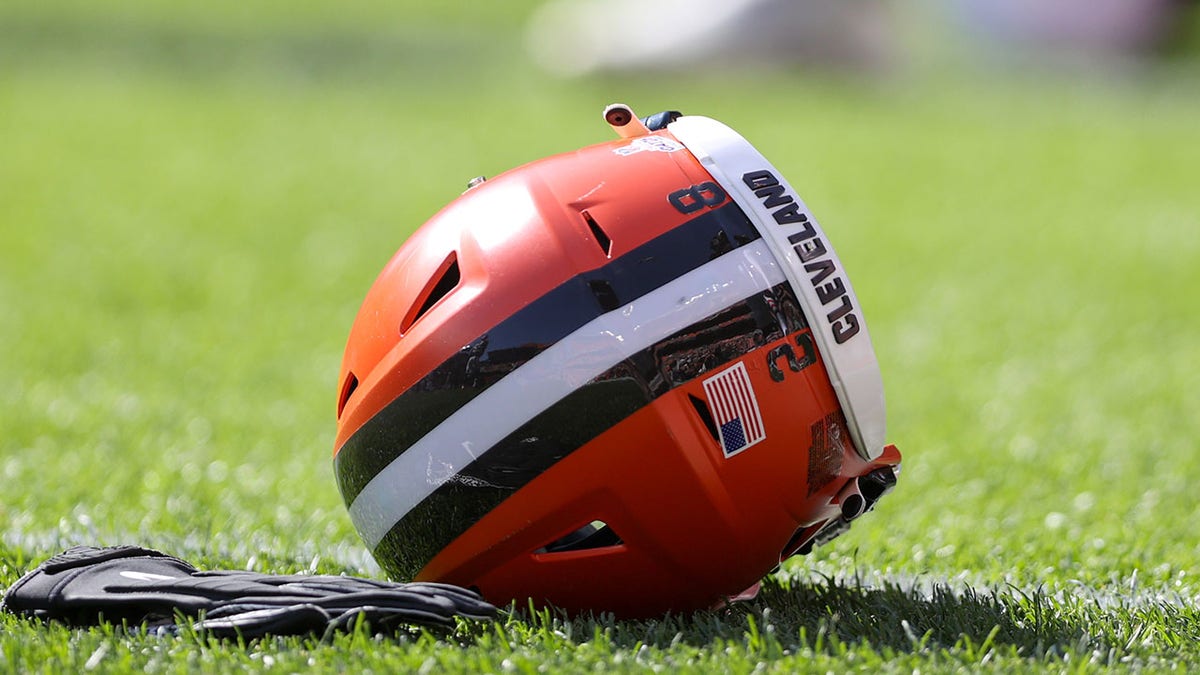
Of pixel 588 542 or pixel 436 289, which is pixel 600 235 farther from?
pixel 588 542

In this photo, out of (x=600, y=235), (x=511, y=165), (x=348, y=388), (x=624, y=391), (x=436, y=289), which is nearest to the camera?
(x=624, y=391)

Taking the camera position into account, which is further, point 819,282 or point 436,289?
point 436,289

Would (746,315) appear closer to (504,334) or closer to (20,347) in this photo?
(504,334)

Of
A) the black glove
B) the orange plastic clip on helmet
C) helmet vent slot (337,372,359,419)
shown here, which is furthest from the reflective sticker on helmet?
the black glove

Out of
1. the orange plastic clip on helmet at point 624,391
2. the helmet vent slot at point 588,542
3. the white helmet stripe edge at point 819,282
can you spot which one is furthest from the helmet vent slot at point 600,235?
the helmet vent slot at point 588,542

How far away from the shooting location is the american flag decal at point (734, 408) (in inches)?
114

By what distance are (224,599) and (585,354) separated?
0.90 m

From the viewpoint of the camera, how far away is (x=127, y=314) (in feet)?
23.6

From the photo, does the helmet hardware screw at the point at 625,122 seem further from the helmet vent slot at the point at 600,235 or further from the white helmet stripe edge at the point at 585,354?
the white helmet stripe edge at the point at 585,354

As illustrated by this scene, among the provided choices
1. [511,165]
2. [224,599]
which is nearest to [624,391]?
[224,599]

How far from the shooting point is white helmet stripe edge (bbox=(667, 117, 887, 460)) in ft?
9.73

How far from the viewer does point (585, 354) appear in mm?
2898

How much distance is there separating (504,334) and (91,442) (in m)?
2.72

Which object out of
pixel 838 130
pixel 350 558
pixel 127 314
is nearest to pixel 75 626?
pixel 350 558
